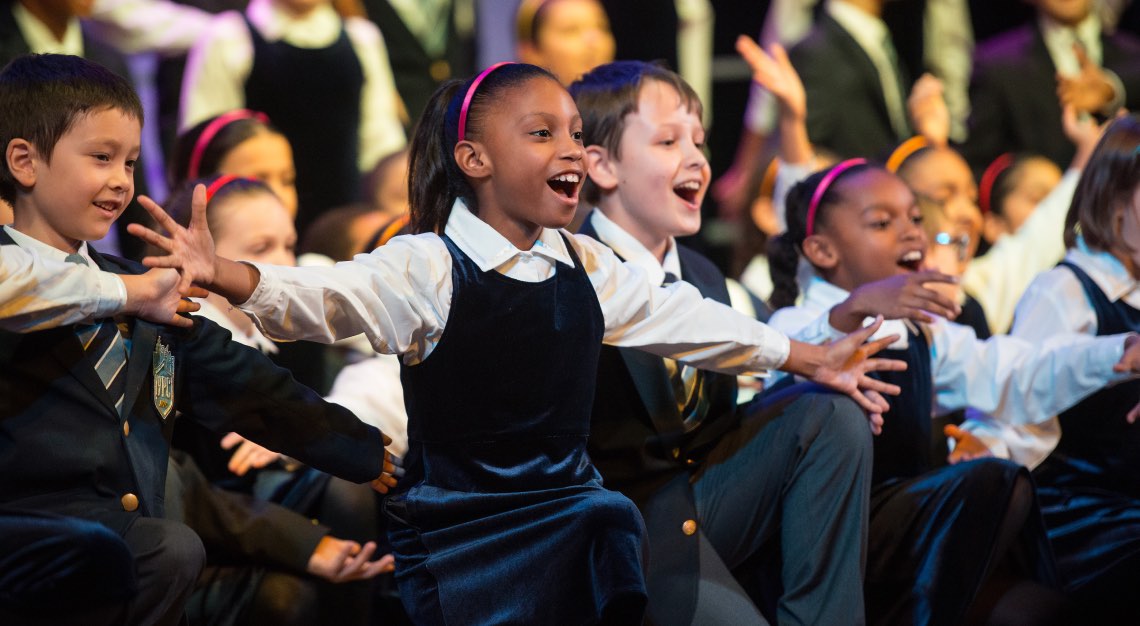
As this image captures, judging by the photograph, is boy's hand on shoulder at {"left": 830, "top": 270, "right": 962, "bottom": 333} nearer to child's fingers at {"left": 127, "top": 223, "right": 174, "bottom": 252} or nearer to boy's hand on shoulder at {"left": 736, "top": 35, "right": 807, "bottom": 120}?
child's fingers at {"left": 127, "top": 223, "right": 174, "bottom": 252}

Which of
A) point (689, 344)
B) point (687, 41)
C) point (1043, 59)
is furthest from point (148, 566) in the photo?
point (1043, 59)

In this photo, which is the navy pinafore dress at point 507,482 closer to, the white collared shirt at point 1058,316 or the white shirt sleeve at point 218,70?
the white collared shirt at point 1058,316

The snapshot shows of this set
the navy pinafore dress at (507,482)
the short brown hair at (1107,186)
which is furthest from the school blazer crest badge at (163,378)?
the short brown hair at (1107,186)

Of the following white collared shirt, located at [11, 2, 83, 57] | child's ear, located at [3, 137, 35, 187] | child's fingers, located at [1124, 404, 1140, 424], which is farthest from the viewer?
white collared shirt, located at [11, 2, 83, 57]

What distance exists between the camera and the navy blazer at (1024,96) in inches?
204

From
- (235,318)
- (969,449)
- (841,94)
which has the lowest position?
(969,449)

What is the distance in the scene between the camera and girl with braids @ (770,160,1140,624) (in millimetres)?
2305

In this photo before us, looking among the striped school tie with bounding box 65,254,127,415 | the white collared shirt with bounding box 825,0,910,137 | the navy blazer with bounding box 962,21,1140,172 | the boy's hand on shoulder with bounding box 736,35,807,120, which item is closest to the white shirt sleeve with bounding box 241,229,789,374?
the striped school tie with bounding box 65,254,127,415

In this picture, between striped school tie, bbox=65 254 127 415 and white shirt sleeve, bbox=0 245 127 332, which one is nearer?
white shirt sleeve, bbox=0 245 127 332

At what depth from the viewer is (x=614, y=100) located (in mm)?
2609

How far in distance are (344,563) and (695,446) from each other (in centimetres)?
70

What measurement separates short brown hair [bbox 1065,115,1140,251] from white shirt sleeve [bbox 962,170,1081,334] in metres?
1.07

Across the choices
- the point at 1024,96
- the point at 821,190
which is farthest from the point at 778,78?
the point at 1024,96

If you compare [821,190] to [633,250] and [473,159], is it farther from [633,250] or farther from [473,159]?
[473,159]
